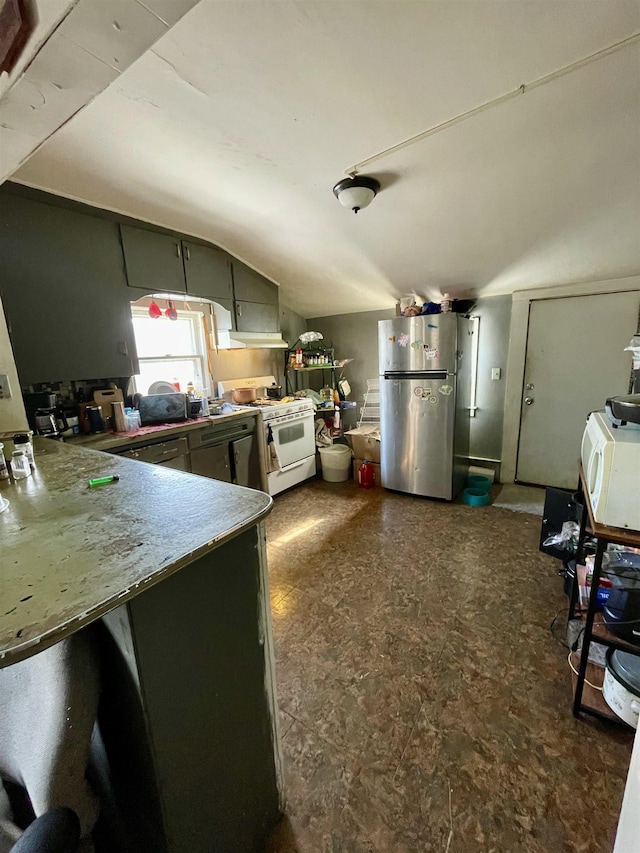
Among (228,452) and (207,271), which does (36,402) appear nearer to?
(228,452)

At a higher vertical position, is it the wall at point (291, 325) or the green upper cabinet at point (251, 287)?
the green upper cabinet at point (251, 287)

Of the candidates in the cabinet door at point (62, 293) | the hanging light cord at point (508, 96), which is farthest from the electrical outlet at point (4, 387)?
the hanging light cord at point (508, 96)

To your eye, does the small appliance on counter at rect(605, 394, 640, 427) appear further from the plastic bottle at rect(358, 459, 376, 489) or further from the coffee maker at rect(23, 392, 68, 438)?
the coffee maker at rect(23, 392, 68, 438)

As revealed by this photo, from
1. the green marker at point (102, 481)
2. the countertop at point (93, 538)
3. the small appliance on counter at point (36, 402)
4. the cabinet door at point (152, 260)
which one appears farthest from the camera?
the cabinet door at point (152, 260)

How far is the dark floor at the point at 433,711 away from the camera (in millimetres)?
1039

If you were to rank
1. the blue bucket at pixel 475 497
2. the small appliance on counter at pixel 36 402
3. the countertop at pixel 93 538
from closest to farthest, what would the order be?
1. the countertop at pixel 93 538
2. the small appliance on counter at pixel 36 402
3. the blue bucket at pixel 475 497

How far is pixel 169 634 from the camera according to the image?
0.73 m

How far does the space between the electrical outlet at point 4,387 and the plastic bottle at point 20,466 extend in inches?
30.4

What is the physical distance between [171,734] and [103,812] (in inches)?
15.0

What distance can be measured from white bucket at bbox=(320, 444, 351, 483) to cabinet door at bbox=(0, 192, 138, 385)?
204 centimetres

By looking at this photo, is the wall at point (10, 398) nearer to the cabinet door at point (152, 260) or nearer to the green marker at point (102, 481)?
the cabinet door at point (152, 260)

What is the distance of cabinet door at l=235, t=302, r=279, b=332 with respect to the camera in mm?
3287

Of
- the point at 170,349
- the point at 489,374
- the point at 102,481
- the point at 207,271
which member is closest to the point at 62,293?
the point at 170,349

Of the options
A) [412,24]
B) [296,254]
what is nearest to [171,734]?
[412,24]
